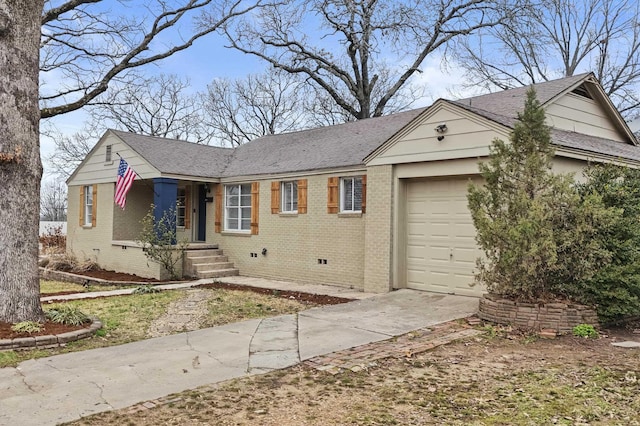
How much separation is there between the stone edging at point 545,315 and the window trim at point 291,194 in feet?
24.3

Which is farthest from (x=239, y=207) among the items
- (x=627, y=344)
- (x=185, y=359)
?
(x=627, y=344)

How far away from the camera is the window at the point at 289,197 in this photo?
14078mm

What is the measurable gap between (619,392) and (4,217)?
7.63 metres

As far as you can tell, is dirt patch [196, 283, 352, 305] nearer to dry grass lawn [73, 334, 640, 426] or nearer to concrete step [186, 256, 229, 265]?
concrete step [186, 256, 229, 265]

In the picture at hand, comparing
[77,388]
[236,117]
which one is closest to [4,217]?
[77,388]

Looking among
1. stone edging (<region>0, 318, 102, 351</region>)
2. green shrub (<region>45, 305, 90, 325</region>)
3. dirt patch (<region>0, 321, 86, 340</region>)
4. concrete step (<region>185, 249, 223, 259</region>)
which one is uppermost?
concrete step (<region>185, 249, 223, 259</region>)

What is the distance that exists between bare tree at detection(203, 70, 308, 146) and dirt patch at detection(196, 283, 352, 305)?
24.9 metres

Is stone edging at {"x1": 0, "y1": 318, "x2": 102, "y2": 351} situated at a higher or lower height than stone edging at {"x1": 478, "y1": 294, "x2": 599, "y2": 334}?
lower

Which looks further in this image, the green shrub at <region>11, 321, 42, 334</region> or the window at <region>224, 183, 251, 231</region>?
the window at <region>224, 183, 251, 231</region>

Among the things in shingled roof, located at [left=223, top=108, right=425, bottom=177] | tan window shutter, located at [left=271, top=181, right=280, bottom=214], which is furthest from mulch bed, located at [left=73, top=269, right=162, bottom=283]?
shingled roof, located at [left=223, top=108, right=425, bottom=177]

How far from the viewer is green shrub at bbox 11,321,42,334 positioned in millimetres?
6605

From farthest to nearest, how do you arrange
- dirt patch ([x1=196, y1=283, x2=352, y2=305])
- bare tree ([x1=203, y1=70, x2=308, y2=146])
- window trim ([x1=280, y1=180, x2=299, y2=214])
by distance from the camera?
bare tree ([x1=203, y1=70, x2=308, y2=146]), window trim ([x1=280, y1=180, x2=299, y2=214]), dirt patch ([x1=196, y1=283, x2=352, y2=305])

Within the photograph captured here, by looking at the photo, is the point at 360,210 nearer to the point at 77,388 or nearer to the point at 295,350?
the point at 295,350

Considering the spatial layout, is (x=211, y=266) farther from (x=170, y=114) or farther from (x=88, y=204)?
(x=170, y=114)
